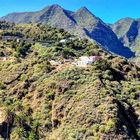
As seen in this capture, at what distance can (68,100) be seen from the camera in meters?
98.7

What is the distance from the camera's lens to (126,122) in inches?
3588

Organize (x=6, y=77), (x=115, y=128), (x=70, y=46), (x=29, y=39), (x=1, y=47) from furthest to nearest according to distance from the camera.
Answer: (x=29, y=39) < (x=70, y=46) < (x=1, y=47) < (x=6, y=77) < (x=115, y=128)

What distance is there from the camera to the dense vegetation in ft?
291

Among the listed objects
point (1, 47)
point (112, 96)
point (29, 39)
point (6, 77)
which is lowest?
point (112, 96)

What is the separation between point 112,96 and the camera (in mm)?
96875

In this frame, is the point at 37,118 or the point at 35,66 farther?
the point at 35,66

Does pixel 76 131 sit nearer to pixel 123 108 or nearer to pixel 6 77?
pixel 123 108

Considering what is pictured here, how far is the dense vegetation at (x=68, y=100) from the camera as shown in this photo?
291 feet

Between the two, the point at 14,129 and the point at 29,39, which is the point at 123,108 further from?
the point at 29,39

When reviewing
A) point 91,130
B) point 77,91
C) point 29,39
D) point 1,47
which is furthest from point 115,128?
point 29,39

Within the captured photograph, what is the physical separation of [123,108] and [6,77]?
1554 inches

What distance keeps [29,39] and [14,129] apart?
96.3 m

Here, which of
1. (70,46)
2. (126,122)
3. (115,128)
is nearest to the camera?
(115,128)

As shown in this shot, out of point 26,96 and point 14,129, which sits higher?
point 26,96
